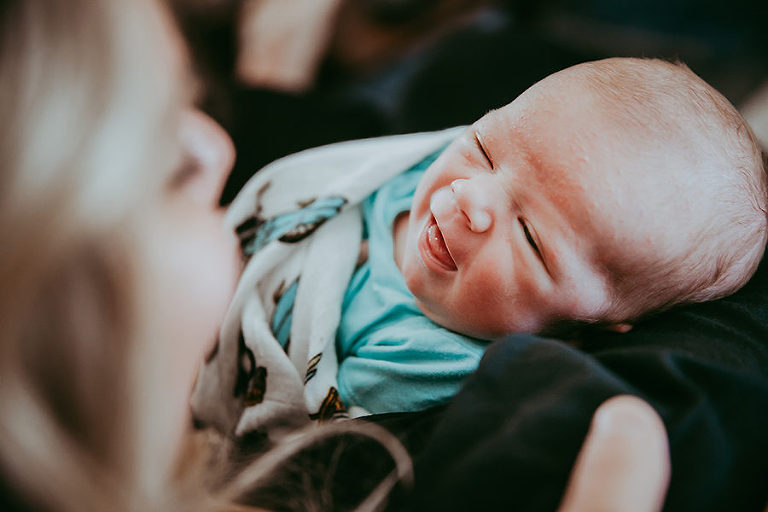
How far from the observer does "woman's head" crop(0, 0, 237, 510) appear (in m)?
0.45

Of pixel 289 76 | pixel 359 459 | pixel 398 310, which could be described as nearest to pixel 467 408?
pixel 359 459

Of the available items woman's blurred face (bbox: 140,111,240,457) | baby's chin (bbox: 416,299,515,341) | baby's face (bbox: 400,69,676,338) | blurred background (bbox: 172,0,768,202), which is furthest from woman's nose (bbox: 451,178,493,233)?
woman's blurred face (bbox: 140,111,240,457)

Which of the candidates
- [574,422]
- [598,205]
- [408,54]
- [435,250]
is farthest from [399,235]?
[408,54]

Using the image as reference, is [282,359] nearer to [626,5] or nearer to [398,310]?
[398,310]

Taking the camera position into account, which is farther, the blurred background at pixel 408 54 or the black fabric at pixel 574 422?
the blurred background at pixel 408 54

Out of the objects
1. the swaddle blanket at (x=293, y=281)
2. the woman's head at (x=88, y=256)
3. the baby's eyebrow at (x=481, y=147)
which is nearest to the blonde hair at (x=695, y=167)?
the baby's eyebrow at (x=481, y=147)

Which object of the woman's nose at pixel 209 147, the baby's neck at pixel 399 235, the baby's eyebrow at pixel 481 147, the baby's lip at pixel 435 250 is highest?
the baby's eyebrow at pixel 481 147

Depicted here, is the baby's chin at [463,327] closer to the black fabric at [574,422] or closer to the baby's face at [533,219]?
the baby's face at [533,219]

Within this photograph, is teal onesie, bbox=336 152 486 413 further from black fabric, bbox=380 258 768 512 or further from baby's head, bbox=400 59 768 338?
black fabric, bbox=380 258 768 512

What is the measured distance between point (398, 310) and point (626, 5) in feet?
5.65

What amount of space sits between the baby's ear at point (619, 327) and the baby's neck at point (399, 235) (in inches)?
12.3

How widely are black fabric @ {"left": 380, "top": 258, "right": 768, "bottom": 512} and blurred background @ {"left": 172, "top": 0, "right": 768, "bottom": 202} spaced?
44 cm

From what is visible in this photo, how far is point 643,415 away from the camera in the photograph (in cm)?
44

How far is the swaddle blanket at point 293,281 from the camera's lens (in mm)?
730
